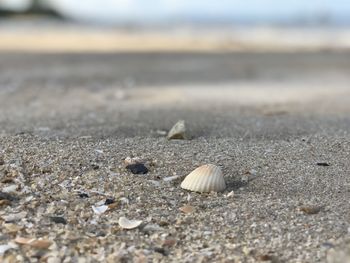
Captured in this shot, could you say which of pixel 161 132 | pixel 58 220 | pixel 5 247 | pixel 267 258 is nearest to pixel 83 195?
pixel 58 220

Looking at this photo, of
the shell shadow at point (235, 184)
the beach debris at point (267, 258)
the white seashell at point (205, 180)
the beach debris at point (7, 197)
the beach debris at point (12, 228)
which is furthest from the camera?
the shell shadow at point (235, 184)

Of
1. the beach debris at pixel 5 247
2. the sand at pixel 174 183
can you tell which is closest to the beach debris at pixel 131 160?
the sand at pixel 174 183

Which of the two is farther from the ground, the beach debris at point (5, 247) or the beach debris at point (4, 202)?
the beach debris at point (4, 202)

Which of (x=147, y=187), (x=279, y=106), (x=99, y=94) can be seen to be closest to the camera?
(x=147, y=187)

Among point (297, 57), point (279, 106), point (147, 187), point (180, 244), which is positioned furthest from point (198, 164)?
point (297, 57)

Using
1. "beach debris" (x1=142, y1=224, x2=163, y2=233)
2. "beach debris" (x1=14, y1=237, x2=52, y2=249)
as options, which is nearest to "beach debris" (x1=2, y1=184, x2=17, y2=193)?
"beach debris" (x1=14, y1=237, x2=52, y2=249)

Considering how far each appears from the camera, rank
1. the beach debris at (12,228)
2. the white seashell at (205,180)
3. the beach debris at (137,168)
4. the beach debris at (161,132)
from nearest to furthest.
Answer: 1. the beach debris at (12,228)
2. the white seashell at (205,180)
3. the beach debris at (137,168)
4. the beach debris at (161,132)

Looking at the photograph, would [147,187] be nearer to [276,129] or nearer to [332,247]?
[332,247]

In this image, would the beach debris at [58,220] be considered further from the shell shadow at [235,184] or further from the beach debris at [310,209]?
the beach debris at [310,209]
